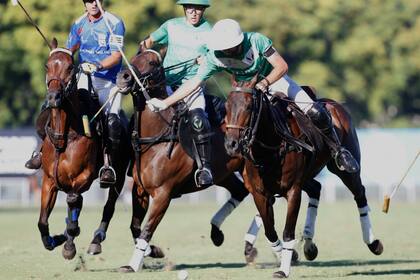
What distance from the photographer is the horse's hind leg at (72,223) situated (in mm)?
12711

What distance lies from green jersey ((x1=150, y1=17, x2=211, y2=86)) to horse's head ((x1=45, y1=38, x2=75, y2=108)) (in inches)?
60.5

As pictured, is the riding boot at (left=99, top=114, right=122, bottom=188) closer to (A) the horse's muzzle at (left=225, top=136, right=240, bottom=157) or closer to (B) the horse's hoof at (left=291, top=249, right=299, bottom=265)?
(A) the horse's muzzle at (left=225, top=136, right=240, bottom=157)

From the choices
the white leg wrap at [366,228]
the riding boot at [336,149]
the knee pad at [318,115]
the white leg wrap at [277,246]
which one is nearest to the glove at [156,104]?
the knee pad at [318,115]

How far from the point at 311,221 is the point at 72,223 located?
10.4 feet

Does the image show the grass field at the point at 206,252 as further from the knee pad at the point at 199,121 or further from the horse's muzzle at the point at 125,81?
the horse's muzzle at the point at 125,81

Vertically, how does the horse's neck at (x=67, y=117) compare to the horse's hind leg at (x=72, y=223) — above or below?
above

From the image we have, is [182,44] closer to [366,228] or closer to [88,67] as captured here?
[88,67]

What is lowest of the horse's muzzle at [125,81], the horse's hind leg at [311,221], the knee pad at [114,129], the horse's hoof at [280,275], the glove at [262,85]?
the horse's hind leg at [311,221]

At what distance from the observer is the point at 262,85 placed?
461 inches

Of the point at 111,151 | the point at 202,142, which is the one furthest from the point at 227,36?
the point at 111,151

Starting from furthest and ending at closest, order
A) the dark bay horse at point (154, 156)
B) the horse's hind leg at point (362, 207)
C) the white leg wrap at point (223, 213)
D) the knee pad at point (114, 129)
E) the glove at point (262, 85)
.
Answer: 1. the white leg wrap at point (223, 213)
2. the horse's hind leg at point (362, 207)
3. the knee pad at point (114, 129)
4. the dark bay horse at point (154, 156)
5. the glove at point (262, 85)

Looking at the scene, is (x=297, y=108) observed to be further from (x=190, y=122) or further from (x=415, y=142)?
(x=415, y=142)

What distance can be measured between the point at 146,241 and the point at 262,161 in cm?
157

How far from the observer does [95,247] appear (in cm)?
1295
